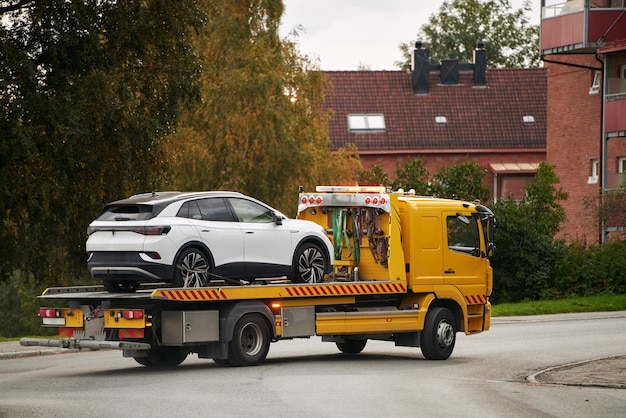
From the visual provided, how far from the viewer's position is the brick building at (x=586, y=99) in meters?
48.3

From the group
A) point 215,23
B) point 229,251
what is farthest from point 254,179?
point 229,251

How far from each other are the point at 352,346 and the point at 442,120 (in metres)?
44.8

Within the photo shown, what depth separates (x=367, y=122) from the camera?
218 feet

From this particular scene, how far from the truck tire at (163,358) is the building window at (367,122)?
45.3m

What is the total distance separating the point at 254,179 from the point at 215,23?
521 cm

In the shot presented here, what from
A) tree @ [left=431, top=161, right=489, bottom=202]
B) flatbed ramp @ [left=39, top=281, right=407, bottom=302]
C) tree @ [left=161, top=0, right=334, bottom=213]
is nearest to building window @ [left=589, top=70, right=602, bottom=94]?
tree @ [left=431, top=161, right=489, bottom=202]

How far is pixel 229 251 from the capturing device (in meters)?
19.9

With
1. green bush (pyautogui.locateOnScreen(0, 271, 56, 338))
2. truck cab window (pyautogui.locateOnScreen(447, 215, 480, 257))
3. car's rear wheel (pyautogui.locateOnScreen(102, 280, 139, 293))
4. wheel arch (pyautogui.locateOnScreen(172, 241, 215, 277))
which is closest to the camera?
wheel arch (pyautogui.locateOnScreen(172, 241, 215, 277))

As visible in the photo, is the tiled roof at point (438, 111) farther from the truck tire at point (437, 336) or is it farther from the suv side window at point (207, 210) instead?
the suv side window at point (207, 210)

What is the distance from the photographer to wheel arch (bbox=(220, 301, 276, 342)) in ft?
64.4

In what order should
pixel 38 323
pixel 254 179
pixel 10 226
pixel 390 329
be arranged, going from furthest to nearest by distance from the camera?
1. pixel 38 323
2. pixel 254 179
3. pixel 10 226
4. pixel 390 329

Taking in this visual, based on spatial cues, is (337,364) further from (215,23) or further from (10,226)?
(215,23)

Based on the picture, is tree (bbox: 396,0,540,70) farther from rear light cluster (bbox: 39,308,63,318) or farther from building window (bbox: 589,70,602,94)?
rear light cluster (bbox: 39,308,63,318)

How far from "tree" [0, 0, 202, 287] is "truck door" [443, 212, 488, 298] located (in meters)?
7.40
